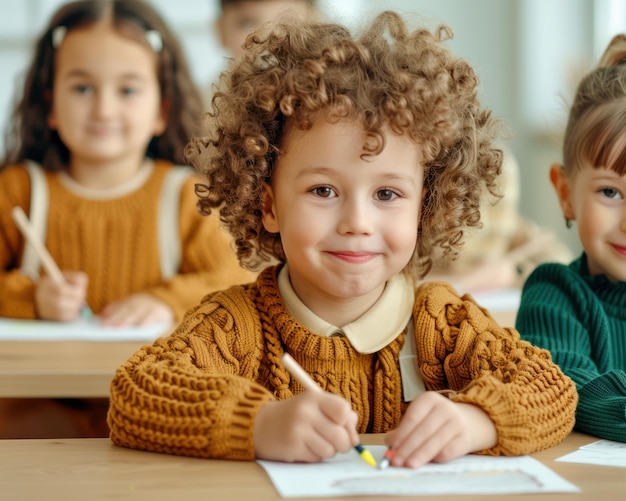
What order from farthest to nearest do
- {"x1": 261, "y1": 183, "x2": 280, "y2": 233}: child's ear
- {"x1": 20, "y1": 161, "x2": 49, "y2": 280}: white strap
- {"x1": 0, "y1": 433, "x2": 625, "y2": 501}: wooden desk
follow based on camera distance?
{"x1": 20, "y1": 161, "x2": 49, "y2": 280}: white strap → {"x1": 261, "y1": 183, "x2": 280, "y2": 233}: child's ear → {"x1": 0, "y1": 433, "x2": 625, "y2": 501}: wooden desk

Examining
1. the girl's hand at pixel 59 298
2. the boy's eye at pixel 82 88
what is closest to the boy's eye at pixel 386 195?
the girl's hand at pixel 59 298

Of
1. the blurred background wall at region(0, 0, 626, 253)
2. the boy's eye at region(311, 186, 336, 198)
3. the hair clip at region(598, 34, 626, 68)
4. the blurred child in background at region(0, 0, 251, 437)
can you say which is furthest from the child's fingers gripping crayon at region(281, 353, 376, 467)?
the blurred background wall at region(0, 0, 626, 253)

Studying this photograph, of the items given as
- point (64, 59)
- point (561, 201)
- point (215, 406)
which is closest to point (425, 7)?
point (64, 59)

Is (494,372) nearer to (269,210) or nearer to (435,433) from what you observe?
(435,433)

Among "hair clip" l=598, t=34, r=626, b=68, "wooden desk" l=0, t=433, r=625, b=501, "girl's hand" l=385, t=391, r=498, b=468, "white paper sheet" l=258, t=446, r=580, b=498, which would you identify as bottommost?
"wooden desk" l=0, t=433, r=625, b=501

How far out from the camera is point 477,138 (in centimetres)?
129

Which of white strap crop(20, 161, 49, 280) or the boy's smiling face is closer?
the boy's smiling face

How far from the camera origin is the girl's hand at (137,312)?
76.9 inches

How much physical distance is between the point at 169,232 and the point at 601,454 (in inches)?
53.0

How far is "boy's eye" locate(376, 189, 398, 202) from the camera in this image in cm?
118

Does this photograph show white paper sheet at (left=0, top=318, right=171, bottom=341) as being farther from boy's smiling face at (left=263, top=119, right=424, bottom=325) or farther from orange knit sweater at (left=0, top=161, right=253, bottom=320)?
boy's smiling face at (left=263, top=119, right=424, bottom=325)

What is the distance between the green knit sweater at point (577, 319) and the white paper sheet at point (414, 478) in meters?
0.27

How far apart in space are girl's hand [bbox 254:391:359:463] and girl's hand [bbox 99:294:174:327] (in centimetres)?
98

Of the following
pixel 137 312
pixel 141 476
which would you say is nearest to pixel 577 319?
pixel 141 476
